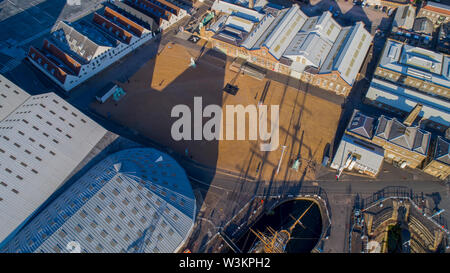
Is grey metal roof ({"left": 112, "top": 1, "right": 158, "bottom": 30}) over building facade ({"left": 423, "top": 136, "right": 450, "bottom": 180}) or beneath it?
over

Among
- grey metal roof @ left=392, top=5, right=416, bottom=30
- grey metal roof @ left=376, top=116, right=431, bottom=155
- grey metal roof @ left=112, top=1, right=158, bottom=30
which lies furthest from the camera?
grey metal roof @ left=392, top=5, right=416, bottom=30

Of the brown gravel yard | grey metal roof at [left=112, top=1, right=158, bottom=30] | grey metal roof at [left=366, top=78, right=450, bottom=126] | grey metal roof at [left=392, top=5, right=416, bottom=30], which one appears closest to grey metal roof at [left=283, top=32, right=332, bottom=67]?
the brown gravel yard

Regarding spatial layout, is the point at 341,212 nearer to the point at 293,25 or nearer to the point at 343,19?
the point at 293,25

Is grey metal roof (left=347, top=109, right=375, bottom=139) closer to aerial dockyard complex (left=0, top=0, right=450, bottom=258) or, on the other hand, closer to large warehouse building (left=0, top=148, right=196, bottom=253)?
aerial dockyard complex (left=0, top=0, right=450, bottom=258)

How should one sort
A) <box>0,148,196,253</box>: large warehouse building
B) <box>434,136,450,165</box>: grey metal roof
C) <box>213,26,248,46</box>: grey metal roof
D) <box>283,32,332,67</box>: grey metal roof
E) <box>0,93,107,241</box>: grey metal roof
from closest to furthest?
<box>0,148,196,253</box>: large warehouse building
<box>0,93,107,241</box>: grey metal roof
<box>434,136,450,165</box>: grey metal roof
<box>283,32,332,67</box>: grey metal roof
<box>213,26,248,46</box>: grey metal roof

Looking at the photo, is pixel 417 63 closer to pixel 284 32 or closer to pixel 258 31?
pixel 284 32

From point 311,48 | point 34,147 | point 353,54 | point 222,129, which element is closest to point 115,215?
point 34,147
